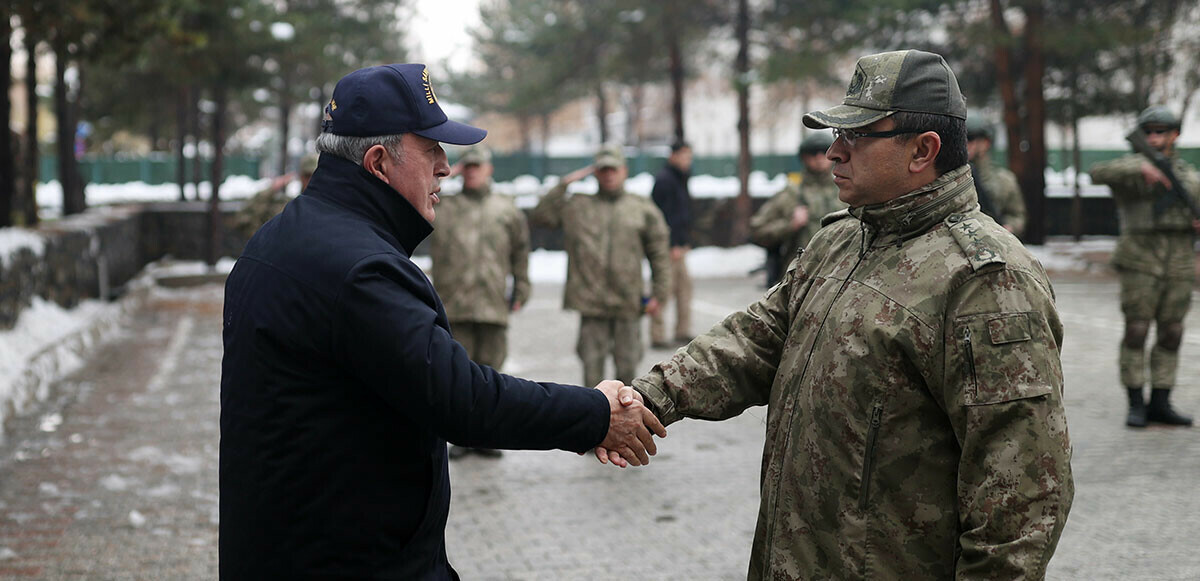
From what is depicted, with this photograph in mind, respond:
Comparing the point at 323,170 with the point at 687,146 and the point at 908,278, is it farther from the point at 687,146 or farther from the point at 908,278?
the point at 687,146

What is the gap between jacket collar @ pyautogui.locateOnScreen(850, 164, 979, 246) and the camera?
110 inches

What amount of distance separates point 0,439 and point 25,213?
26.4 feet

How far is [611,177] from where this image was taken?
8.80m

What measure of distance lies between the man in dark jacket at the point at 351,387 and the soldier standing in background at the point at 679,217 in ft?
34.2

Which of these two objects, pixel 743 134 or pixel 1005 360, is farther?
pixel 743 134

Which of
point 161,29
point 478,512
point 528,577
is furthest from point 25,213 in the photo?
point 528,577

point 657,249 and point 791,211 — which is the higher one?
point 791,211

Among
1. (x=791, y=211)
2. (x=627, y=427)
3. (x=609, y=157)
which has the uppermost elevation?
(x=609, y=157)

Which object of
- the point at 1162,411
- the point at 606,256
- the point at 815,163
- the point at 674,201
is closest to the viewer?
the point at 1162,411

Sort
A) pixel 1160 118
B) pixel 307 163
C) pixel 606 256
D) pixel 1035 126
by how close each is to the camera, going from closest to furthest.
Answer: pixel 1160 118
pixel 606 256
pixel 307 163
pixel 1035 126

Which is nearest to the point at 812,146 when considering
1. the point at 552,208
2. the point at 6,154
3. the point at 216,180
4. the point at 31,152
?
the point at 552,208

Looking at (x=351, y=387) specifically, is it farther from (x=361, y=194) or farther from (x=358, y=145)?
(x=358, y=145)

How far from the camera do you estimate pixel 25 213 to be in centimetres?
1530

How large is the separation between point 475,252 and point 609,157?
4.54 ft
